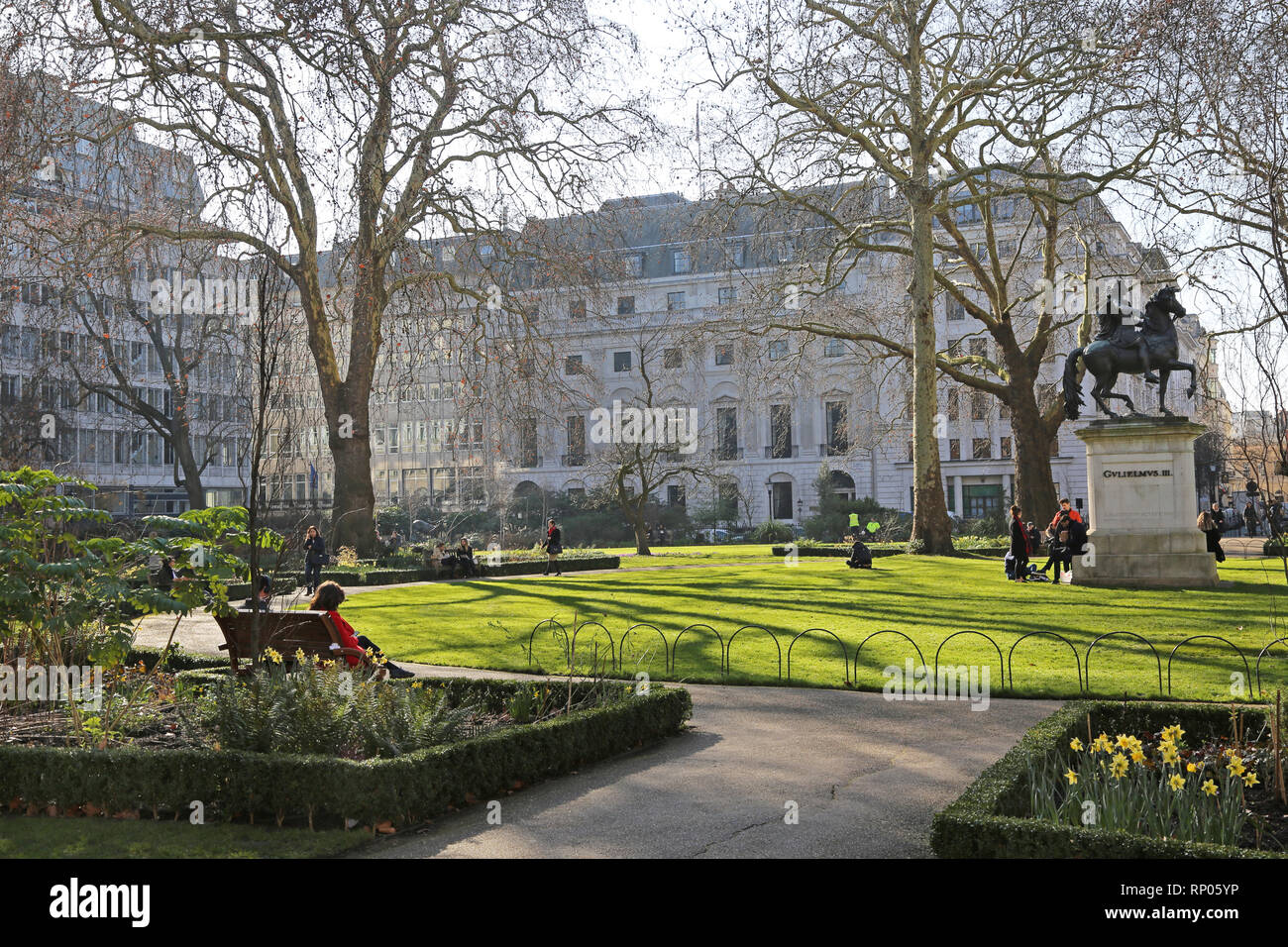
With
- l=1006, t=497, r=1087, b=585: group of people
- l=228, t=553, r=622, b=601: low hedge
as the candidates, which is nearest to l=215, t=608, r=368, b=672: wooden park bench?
l=228, t=553, r=622, b=601: low hedge

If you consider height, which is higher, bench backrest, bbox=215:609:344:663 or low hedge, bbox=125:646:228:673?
bench backrest, bbox=215:609:344:663

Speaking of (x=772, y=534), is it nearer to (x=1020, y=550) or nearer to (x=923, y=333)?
(x=923, y=333)

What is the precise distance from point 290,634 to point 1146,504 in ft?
49.7

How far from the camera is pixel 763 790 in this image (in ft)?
24.0

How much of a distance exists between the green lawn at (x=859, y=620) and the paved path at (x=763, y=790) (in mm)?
1733

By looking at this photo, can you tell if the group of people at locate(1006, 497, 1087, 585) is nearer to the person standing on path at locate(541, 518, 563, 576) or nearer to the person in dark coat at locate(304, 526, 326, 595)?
the person standing on path at locate(541, 518, 563, 576)

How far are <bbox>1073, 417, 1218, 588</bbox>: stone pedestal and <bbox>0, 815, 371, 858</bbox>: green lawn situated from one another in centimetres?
1644

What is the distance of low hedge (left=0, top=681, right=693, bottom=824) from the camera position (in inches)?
261

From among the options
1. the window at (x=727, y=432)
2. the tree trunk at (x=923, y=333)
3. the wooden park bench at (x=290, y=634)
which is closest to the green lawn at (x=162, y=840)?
the wooden park bench at (x=290, y=634)

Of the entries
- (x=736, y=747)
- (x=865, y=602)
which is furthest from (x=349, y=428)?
(x=736, y=747)

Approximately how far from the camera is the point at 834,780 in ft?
24.8

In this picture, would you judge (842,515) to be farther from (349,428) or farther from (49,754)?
(49,754)

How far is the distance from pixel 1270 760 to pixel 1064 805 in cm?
157

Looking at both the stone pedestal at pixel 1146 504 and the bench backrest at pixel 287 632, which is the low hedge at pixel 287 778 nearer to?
the bench backrest at pixel 287 632
